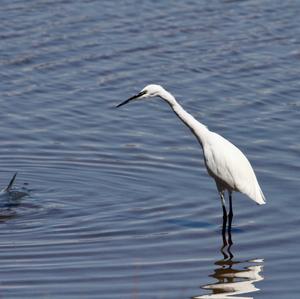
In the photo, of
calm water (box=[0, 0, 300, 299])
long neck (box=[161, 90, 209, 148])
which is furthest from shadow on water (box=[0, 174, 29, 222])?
long neck (box=[161, 90, 209, 148])

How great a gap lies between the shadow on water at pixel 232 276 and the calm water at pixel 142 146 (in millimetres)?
25

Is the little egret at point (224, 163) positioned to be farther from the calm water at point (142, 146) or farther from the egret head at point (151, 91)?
the calm water at point (142, 146)

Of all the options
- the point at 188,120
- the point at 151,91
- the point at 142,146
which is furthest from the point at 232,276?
the point at 142,146

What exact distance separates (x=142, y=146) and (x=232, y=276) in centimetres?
421

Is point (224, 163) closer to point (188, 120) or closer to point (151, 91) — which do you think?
point (188, 120)

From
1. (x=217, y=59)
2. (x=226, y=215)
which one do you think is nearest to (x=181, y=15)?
(x=217, y=59)

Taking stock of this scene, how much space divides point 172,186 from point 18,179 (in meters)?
1.85

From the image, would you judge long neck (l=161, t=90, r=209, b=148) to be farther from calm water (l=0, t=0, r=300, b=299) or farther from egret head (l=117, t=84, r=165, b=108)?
calm water (l=0, t=0, r=300, b=299)

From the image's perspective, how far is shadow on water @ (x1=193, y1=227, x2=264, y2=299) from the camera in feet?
32.0

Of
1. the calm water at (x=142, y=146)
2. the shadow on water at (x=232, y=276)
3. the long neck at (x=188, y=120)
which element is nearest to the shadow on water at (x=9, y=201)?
the calm water at (x=142, y=146)

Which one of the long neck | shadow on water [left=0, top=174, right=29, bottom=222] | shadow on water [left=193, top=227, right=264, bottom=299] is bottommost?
shadow on water [left=193, top=227, right=264, bottom=299]

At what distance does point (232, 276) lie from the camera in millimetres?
10297

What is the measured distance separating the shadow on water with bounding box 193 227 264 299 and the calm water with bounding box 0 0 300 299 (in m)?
0.02

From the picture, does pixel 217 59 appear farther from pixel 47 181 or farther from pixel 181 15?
pixel 47 181
